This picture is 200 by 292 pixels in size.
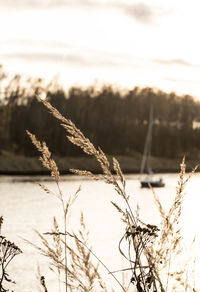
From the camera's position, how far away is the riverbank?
3681 inches

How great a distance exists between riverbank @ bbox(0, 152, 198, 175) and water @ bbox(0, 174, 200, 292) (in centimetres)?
896

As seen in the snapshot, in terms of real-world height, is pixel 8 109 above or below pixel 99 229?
above

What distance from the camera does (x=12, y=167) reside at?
93.1m

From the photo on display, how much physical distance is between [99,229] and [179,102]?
3646 inches

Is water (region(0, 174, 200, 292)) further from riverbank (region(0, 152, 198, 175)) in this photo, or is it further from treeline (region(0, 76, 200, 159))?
treeline (region(0, 76, 200, 159))

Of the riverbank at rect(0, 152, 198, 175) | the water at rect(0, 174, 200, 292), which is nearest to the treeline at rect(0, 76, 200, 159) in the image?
the riverbank at rect(0, 152, 198, 175)

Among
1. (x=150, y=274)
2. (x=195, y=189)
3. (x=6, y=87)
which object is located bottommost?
(x=195, y=189)

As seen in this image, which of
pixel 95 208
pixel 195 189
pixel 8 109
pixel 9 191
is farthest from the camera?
pixel 8 109

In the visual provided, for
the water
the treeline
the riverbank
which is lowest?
the water

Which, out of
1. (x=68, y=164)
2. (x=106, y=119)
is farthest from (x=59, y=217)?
(x=106, y=119)

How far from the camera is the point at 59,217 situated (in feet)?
173

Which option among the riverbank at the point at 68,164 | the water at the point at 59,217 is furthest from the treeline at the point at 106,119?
the water at the point at 59,217

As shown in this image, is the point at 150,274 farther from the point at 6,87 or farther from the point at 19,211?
the point at 6,87

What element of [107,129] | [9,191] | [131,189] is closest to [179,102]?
[107,129]
